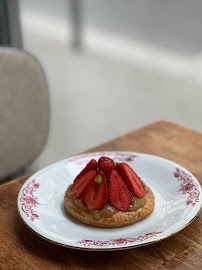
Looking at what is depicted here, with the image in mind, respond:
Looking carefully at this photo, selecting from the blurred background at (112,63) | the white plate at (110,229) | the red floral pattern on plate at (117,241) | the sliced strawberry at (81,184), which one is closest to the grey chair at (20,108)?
the white plate at (110,229)

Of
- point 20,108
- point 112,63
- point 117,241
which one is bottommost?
point 112,63

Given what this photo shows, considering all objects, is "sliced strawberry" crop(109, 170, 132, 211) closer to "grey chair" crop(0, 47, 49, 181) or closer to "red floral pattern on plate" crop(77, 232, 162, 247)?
"red floral pattern on plate" crop(77, 232, 162, 247)

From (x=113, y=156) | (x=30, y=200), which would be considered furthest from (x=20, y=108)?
(x=30, y=200)

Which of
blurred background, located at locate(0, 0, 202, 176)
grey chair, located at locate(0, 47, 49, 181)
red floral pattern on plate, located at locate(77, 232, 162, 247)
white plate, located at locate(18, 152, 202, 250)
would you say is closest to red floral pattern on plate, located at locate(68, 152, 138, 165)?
white plate, located at locate(18, 152, 202, 250)

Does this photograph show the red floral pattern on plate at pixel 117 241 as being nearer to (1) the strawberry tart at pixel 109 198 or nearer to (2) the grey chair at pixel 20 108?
(1) the strawberry tart at pixel 109 198

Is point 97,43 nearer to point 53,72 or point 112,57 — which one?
point 112,57

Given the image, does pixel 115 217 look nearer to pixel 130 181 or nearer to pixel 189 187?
pixel 130 181
